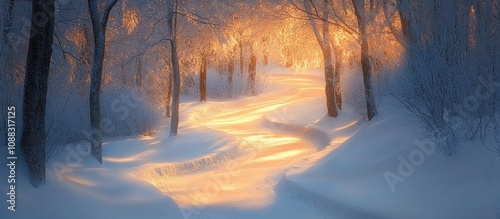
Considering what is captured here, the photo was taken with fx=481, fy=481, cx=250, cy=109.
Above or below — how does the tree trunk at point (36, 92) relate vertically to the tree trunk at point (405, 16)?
below

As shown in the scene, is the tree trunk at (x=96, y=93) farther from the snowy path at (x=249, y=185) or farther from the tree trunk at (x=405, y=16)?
the tree trunk at (x=405, y=16)

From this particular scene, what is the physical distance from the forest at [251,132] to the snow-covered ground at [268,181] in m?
0.04

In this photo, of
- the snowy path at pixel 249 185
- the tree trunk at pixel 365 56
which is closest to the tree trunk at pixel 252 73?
the snowy path at pixel 249 185

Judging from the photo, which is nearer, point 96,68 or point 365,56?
point 96,68

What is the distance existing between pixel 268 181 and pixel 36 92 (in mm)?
6455

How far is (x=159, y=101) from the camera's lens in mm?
25750

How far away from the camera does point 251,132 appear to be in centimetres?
2200

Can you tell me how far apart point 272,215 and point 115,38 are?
13.7 metres

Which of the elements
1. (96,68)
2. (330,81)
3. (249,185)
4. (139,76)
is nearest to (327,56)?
(330,81)

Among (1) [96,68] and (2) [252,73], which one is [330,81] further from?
(2) [252,73]

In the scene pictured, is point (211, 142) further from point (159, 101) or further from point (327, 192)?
point (159, 101)

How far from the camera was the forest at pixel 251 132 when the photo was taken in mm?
7516

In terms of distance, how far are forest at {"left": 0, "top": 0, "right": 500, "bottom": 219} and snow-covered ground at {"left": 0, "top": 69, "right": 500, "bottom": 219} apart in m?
0.04

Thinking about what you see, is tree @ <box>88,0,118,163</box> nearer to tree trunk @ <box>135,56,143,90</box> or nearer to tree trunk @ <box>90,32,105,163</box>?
tree trunk @ <box>90,32,105,163</box>
